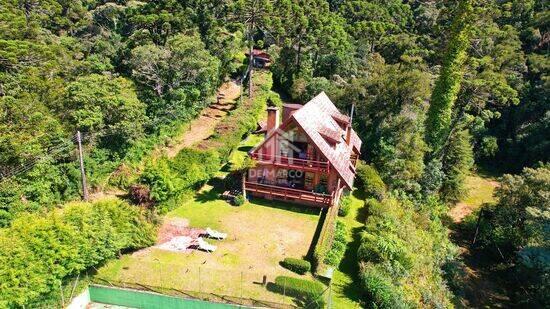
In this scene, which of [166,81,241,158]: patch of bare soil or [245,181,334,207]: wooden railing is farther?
[166,81,241,158]: patch of bare soil

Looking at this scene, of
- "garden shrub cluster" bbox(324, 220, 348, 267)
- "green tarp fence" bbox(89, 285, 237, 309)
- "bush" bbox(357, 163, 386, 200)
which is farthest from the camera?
"bush" bbox(357, 163, 386, 200)

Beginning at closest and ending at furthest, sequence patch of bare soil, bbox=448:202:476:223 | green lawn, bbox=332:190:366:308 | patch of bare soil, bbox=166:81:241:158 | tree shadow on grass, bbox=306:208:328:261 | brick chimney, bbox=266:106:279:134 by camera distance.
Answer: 1. green lawn, bbox=332:190:366:308
2. tree shadow on grass, bbox=306:208:328:261
3. brick chimney, bbox=266:106:279:134
4. patch of bare soil, bbox=448:202:476:223
5. patch of bare soil, bbox=166:81:241:158

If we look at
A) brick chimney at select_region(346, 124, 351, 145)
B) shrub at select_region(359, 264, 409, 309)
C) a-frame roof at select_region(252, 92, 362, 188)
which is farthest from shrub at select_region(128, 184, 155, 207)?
brick chimney at select_region(346, 124, 351, 145)

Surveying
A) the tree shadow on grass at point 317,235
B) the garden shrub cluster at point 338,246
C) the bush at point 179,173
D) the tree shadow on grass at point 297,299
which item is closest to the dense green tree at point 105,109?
the bush at point 179,173

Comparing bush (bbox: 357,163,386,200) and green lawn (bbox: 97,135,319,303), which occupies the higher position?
bush (bbox: 357,163,386,200)

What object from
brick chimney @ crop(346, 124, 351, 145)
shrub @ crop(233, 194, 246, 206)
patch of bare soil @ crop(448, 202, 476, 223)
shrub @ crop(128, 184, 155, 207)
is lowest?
patch of bare soil @ crop(448, 202, 476, 223)

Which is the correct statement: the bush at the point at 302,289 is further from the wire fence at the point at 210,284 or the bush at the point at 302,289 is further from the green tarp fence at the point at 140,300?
the green tarp fence at the point at 140,300

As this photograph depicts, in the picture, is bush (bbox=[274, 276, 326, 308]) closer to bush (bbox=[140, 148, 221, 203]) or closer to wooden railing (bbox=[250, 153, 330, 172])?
wooden railing (bbox=[250, 153, 330, 172])
